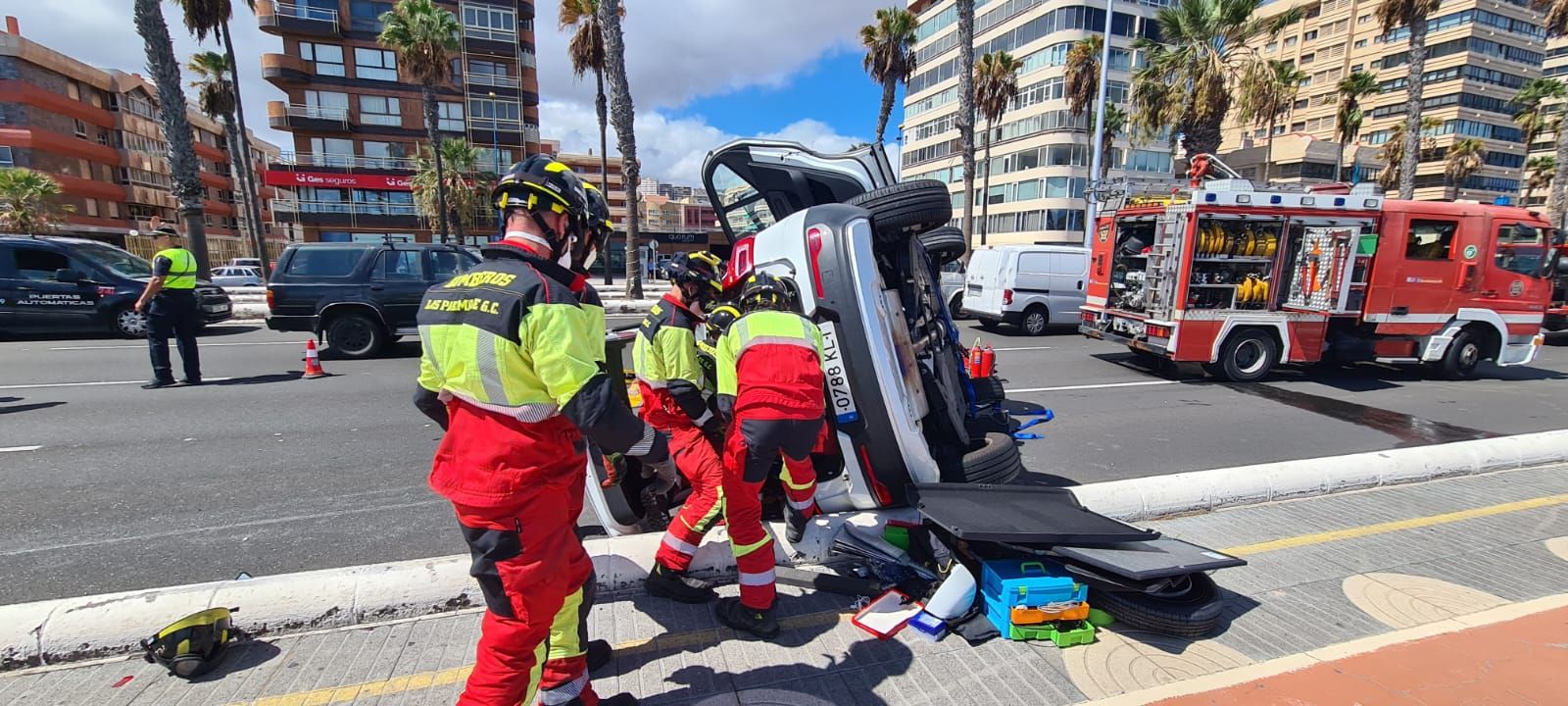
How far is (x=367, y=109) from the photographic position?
1417 inches

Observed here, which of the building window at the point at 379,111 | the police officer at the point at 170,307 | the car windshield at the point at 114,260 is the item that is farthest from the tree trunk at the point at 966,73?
the building window at the point at 379,111

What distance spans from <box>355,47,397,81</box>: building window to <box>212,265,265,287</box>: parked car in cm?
1360

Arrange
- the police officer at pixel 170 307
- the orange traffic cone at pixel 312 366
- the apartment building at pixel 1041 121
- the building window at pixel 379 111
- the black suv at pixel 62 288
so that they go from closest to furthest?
the police officer at pixel 170 307 < the orange traffic cone at pixel 312 366 < the black suv at pixel 62 288 < the building window at pixel 379 111 < the apartment building at pixel 1041 121

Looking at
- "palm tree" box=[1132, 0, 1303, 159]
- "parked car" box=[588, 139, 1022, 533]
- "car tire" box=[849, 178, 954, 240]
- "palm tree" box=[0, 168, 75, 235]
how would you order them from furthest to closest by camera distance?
"palm tree" box=[0, 168, 75, 235], "palm tree" box=[1132, 0, 1303, 159], "car tire" box=[849, 178, 954, 240], "parked car" box=[588, 139, 1022, 533]

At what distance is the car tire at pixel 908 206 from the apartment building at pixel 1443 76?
56367 millimetres

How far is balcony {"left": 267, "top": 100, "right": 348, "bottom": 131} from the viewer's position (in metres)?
34.7

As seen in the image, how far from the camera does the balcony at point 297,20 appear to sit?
34125mm

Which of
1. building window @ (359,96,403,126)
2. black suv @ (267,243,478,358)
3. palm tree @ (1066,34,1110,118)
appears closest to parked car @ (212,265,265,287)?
building window @ (359,96,403,126)

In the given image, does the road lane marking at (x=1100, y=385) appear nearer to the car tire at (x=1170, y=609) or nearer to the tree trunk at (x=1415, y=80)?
the car tire at (x=1170, y=609)

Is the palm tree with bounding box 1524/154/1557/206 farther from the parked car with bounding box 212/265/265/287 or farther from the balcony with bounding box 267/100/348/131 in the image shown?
the balcony with bounding box 267/100/348/131

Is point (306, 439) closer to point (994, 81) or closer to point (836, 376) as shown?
point (836, 376)

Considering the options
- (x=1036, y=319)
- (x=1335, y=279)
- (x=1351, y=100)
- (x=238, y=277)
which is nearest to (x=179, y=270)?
(x=1036, y=319)

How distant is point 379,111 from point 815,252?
138 feet

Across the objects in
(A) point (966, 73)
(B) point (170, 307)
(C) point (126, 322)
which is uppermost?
→ (A) point (966, 73)
